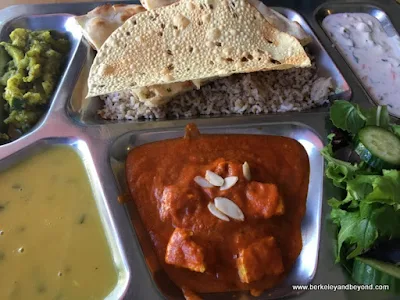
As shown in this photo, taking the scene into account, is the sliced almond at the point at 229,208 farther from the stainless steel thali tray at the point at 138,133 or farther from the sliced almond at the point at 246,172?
the stainless steel thali tray at the point at 138,133

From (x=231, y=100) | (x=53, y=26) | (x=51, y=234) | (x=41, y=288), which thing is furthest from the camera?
(x=53, y=26)

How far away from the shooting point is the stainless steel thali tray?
1611 millimetres

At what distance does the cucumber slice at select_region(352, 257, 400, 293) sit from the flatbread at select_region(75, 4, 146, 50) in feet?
4.89

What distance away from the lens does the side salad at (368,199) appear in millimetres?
1462

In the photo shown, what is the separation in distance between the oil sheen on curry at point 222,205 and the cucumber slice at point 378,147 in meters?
0.34

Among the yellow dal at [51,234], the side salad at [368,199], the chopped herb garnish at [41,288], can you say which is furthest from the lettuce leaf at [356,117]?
the chopped herb garnish at [41,288]

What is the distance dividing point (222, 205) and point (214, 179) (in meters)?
0.12

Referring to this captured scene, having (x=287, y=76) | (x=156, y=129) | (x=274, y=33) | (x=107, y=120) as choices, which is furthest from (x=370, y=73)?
(x=107, y=120)

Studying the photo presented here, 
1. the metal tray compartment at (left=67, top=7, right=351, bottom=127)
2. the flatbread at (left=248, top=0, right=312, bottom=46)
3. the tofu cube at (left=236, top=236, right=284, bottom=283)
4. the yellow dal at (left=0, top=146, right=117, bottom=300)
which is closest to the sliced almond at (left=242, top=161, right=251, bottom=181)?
the tofu cube at (left=236, top=236, right=284, bottom=283)

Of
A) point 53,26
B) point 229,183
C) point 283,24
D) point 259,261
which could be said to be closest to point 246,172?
point 229,183

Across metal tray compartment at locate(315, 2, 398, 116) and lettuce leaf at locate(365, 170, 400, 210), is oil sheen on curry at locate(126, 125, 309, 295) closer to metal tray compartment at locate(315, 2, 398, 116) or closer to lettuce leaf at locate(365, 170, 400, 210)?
lettuce leaf at locate(365, 170, 400, 210)

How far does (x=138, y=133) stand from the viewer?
203 centimetres

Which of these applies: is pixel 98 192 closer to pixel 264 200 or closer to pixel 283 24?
pixel 264 200

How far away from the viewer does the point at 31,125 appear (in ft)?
6.84
